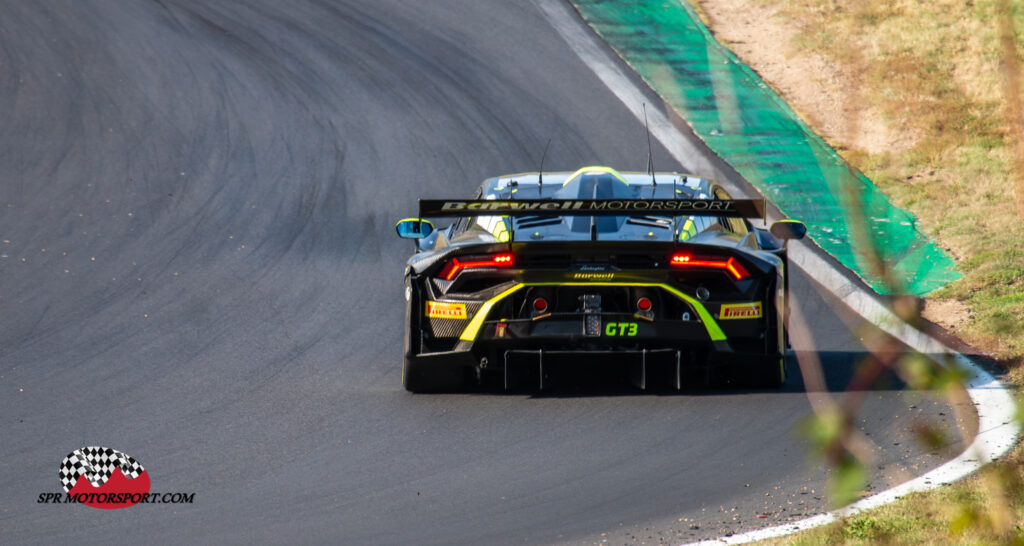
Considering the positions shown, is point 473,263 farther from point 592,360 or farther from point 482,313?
point 592,360

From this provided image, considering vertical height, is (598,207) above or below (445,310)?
above

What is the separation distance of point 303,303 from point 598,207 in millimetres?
3680

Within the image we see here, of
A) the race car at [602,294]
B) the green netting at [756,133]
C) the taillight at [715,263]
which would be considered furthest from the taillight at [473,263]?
the green netting at [756,133]

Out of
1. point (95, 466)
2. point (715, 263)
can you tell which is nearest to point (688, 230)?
Result: point (715, 263)

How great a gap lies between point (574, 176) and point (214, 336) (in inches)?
115

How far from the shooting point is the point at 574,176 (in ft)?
27.2

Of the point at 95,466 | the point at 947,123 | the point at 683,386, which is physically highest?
the point at 947,123

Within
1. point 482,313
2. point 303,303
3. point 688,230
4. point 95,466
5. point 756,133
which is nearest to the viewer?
point 95,466

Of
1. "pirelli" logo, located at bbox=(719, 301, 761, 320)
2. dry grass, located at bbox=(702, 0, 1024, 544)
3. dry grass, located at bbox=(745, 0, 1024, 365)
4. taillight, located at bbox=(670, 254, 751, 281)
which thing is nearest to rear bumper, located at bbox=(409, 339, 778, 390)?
"pirelli" logo, located at bbox=(719, 301, 761, 320)

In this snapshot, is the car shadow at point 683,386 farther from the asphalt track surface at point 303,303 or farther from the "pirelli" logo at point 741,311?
the "pirelli" logo at point 741,311

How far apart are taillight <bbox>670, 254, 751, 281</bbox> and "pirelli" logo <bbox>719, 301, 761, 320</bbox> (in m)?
0.16

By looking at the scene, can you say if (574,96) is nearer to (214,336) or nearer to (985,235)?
(985,235)

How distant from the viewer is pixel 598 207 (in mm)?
7141

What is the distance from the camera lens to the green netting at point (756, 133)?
11531 millimetres
